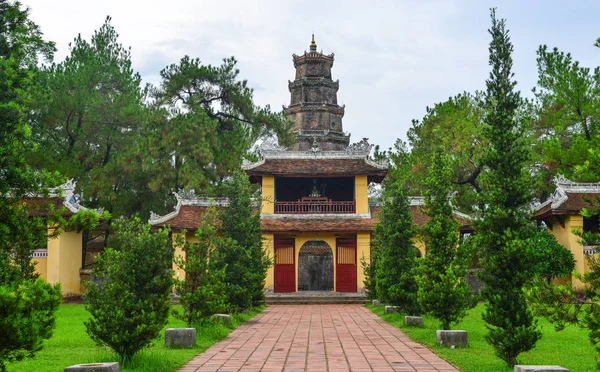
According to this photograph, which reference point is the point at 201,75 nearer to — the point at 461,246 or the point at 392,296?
the point at 392,296

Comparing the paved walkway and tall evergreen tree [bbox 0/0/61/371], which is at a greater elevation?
tall evergreen tree [bbox 0/0/61/371]

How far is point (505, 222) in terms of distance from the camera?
9.98 meters

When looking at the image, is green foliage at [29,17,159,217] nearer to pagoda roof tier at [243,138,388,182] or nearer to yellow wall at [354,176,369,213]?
pagoda roof tier at [243,138,388,182]

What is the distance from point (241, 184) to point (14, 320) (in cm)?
1383

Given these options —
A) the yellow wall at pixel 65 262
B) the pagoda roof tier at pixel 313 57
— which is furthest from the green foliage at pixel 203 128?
the pagoda roof tier at pixel 313 57

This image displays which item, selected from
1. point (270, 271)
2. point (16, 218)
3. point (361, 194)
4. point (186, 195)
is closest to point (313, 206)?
point (361, 194)

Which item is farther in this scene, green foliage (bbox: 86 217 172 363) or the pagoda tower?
the pagoda tower

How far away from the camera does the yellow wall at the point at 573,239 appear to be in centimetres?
2439

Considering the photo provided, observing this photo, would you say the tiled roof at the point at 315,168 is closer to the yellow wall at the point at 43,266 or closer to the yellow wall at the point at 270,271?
the yellow wall at the point at 270,271

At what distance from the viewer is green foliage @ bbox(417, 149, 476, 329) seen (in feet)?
44.7

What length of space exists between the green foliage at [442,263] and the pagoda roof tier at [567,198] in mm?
11696

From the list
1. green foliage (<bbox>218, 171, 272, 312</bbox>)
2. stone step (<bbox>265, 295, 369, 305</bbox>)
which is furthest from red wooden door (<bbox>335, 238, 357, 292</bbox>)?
green foliage (<bbox>218, 171, 272, 312</bbox>)

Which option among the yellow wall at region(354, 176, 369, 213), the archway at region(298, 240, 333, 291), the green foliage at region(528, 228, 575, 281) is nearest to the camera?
the green foliage at region(528, 228, 575, 281)

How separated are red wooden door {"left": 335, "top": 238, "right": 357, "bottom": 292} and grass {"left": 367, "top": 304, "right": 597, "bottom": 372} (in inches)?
489
